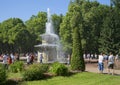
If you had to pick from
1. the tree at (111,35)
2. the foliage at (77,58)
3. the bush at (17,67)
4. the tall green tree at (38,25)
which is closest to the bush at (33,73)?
the bush at (17,67)

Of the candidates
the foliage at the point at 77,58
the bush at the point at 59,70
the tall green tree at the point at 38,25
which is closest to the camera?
the bush at the point at 59,70

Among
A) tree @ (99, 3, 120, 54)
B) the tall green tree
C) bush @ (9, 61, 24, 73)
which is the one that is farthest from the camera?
the tall green tree

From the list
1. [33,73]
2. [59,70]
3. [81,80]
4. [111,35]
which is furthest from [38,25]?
[81,80]

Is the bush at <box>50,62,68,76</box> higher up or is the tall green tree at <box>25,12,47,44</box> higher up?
the tall green tree at <box>25,12,47,44</box>

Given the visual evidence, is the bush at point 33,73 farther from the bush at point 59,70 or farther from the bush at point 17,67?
the bush at point 17,67

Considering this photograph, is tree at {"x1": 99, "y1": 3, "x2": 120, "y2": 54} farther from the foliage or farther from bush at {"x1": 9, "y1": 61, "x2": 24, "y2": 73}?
bush at {"x1": 9, "y1": 61, "x2": 24, "y2": 73}

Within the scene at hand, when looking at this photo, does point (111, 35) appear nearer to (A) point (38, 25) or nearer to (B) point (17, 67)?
(B) point (17, 67)

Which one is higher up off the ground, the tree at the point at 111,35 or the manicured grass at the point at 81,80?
the tree at the point at 111,35

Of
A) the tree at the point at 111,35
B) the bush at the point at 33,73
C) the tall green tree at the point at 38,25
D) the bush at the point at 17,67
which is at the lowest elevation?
the bush at the point at 33,73

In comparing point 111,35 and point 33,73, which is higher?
point 111,35

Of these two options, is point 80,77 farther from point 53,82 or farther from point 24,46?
point 24,46

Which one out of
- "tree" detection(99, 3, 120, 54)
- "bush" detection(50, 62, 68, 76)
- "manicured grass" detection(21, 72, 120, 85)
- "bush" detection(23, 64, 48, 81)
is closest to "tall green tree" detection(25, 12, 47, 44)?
"tree" detection(99, 3, 120, 54)

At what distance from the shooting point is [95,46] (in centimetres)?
5744

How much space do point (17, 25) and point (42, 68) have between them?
203 feet
